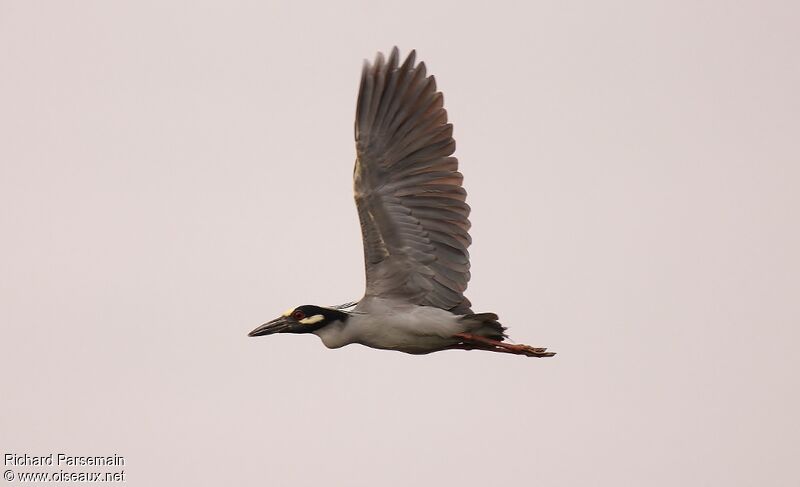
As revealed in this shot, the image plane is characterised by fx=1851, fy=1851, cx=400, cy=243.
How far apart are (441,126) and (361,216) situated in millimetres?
1627

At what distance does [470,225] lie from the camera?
80.0 feet

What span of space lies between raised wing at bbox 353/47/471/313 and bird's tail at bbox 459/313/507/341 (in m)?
0.33

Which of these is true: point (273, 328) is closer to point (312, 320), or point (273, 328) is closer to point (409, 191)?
point (312, 320)

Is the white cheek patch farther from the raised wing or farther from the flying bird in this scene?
the raised wing

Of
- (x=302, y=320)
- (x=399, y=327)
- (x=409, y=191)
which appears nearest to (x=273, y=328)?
(x=302, y=320)

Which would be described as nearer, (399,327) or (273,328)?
(399,327)

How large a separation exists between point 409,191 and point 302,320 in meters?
2.28

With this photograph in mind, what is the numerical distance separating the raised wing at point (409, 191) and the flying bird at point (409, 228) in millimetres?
13

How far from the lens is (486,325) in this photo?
950 inches

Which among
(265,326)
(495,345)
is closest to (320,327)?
(265,326)

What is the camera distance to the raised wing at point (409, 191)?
78.8ft

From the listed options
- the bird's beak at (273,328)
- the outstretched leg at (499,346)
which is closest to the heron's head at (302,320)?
the bird's beak at (273,328)

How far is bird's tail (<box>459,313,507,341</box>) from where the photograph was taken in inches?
943

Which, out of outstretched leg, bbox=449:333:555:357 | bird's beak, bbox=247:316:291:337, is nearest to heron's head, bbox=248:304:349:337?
bird's beak, bbox=247:316:291:337
